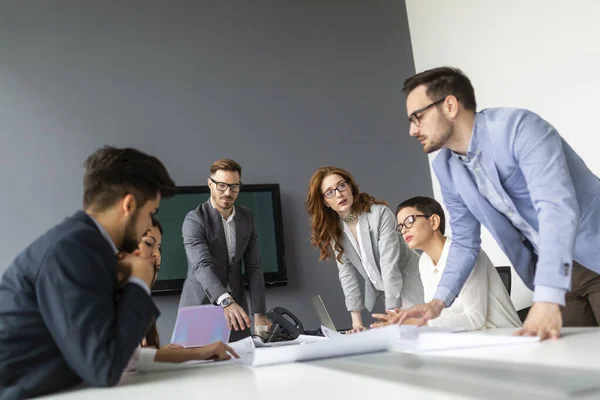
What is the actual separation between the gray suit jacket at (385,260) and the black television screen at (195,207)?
1071 millimetres

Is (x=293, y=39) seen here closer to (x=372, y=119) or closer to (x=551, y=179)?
(x=372, y=119)

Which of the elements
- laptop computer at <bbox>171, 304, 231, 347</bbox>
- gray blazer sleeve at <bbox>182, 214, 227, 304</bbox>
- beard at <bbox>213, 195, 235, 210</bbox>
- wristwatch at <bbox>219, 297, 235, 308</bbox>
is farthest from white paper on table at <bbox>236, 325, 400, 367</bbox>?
beard at <bbox>213, 195, 235, 210</bbox>

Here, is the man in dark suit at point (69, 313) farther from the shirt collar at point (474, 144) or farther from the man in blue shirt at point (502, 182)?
the shirt collar at point (474, 144)

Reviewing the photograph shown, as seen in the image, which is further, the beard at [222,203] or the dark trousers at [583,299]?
the beard at [222,203]

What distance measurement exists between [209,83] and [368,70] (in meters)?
1.33

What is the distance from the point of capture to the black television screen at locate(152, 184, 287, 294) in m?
3.76

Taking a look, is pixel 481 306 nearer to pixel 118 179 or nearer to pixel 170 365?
pixel 170 365

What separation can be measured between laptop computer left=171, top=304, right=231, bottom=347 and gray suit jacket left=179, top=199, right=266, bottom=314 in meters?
0.62

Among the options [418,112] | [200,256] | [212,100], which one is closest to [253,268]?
[200,256]

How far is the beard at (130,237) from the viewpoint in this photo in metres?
1.10

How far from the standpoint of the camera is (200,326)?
210 cm

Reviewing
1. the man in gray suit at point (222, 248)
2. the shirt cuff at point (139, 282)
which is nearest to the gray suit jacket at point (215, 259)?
the man in gray suit at point (222, 248)

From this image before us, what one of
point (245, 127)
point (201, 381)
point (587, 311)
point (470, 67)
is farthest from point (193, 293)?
point (470, 67)

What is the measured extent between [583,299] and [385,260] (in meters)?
0.94
